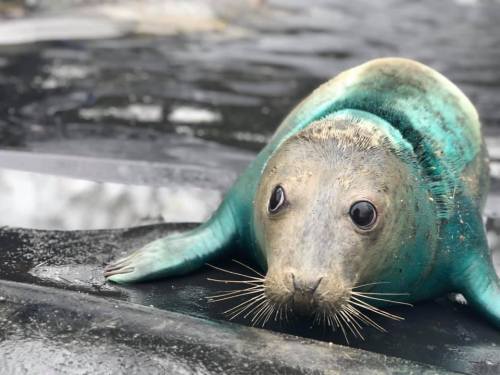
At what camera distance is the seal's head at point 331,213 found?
3.05 metres

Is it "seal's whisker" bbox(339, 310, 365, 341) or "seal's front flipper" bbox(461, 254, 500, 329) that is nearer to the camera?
"seal's whisker" bbox(339, 310, 365, 341)

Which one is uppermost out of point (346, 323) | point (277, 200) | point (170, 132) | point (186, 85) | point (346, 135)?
point (346, 135)

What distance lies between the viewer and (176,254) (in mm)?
3875

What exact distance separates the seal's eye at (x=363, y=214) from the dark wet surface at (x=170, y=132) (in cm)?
45

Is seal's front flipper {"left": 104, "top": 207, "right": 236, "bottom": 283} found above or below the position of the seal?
below

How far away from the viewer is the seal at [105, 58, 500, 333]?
10.4 feet

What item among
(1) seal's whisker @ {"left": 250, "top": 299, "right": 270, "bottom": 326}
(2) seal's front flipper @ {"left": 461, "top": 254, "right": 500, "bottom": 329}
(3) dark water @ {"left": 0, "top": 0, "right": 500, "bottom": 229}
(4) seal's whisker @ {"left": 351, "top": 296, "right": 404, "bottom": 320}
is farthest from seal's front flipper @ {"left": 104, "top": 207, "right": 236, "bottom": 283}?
(2) seal's front flipper @ {"left": 461, "top": 254, "right": 500, "bottom": 329}

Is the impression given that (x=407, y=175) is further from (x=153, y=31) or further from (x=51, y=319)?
(x=153, y=31)

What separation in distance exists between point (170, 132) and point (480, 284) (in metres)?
3.90

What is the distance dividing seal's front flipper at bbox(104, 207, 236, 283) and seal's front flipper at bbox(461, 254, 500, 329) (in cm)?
114

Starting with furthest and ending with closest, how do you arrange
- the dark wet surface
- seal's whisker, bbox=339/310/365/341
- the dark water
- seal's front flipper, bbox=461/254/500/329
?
the dark water → seal's front flipper, bbox=461/254/500/329 → the dark wet surface → seal's whisker, bbox=339/310/365/341

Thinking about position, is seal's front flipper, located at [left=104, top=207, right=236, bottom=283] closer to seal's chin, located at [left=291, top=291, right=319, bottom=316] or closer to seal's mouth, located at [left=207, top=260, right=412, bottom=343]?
seal's mouth, located at [left=207, top=260, right=412, bottom=343]

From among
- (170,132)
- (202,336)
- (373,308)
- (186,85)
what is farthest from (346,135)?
(186,85)

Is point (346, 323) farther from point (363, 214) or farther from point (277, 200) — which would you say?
point (277, 200)
